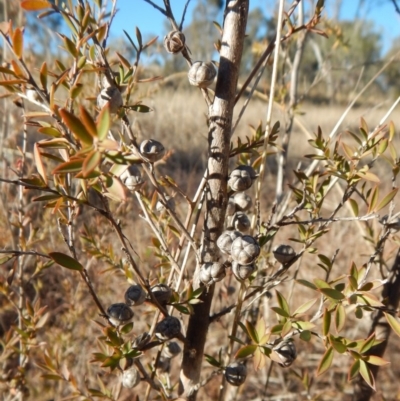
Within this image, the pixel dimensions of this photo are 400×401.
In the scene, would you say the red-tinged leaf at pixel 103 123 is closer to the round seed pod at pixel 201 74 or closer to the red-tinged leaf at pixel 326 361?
the round seed pod at pixel 201 74

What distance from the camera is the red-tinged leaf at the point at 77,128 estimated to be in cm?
25

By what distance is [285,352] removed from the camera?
1.32 feet

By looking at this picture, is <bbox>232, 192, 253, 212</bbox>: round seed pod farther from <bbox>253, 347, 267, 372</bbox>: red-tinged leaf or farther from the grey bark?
the grey bark

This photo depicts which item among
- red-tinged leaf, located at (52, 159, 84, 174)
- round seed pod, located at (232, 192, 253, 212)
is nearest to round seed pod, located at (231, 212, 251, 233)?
round seed pod, located at (232, 192, 253, 212)

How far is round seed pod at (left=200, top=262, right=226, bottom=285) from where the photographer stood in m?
0.41

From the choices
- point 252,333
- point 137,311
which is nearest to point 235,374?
point 252,333

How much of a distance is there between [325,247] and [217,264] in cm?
212

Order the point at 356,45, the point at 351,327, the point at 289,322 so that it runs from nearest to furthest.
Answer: the point at 289,322, the point at 351,327, the point at 356,45

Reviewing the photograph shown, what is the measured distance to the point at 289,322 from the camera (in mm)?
396

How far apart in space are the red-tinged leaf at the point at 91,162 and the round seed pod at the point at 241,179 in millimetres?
183

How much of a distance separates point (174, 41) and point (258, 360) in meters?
0.31

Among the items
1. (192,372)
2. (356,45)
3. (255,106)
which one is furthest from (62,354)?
(356,45)

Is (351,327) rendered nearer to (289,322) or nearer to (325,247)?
(325,247)

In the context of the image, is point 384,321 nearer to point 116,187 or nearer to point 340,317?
point 340,317
